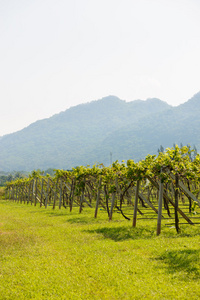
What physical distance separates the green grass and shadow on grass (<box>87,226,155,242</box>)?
0.19ft

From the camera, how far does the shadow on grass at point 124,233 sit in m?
14.2

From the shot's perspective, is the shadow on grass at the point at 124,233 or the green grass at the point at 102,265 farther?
the shadow on grass at the point at 124,233

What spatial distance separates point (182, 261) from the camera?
31.2 ft

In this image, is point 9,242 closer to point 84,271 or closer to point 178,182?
point 84,271

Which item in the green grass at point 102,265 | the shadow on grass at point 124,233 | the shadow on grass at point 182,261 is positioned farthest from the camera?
the shadow on grass at point 124,233

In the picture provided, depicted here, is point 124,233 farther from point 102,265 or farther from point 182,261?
point 182,261

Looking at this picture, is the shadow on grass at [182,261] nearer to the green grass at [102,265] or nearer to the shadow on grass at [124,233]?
the green grass at [102,265]

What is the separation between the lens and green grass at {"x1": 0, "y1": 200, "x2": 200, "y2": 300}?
7.50m

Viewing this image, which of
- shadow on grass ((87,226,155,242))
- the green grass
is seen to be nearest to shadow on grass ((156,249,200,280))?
the green grass

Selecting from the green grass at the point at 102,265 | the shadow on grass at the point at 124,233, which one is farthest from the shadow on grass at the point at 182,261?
the shadow on grass at the point at 124,233


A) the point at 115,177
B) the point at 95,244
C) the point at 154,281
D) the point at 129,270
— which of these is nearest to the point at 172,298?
the point at 154,281

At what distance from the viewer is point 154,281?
7.96m

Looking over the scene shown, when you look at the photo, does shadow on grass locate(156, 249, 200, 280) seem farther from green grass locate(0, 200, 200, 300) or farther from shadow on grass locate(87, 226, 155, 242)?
shadow on grass locate(87, 226, 155, 242)

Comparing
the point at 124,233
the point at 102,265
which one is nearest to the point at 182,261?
the point at 102,265
